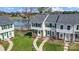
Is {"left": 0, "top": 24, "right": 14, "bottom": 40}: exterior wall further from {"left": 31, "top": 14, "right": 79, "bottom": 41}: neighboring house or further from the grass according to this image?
the grass

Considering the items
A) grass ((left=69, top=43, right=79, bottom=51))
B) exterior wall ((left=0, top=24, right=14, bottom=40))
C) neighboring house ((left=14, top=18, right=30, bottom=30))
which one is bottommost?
grass ((left=69, top=43, right=79, bottom=51))

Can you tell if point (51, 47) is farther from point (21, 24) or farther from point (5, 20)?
point (5, 20)

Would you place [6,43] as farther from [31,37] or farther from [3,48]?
[31,37]

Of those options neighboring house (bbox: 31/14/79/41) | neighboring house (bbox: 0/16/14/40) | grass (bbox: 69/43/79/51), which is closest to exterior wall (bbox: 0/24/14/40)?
neighboring house (bbox: 0/16/14/40)

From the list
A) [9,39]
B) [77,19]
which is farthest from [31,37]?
[77,19]

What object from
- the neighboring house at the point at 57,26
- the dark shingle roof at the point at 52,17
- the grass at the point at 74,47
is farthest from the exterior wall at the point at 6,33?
the grass at the point at 74,47
